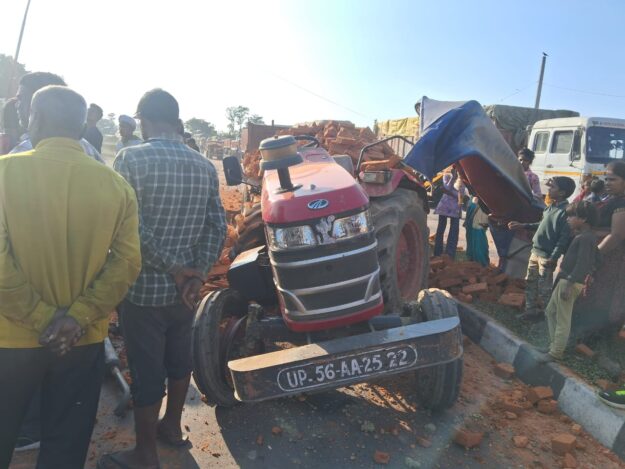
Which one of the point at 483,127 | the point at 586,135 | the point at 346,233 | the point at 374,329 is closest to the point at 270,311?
the point at 374,329

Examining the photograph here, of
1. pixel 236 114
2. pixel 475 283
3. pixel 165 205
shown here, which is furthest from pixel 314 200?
pixel 236 114

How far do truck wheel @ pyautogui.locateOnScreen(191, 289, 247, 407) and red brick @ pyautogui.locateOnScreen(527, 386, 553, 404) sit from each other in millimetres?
2308

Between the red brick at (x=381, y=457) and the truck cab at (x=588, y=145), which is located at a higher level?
the truck cab at (x=588, y=145)

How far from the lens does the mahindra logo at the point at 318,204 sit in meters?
2.82

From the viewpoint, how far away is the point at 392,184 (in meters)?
4.40

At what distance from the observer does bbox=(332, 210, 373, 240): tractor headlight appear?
9.32ft

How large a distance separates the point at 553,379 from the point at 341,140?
174 inches

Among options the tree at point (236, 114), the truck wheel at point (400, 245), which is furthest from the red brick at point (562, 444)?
the tree at point (236, 114)

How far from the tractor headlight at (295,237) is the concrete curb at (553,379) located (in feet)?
7.82

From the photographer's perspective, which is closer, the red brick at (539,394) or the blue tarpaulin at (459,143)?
the red brick at (539,394)

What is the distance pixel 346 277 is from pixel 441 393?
111 centimetres

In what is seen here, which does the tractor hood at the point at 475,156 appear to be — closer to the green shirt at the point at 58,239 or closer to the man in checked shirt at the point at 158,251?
the man in checked shirt at the point at 158,251

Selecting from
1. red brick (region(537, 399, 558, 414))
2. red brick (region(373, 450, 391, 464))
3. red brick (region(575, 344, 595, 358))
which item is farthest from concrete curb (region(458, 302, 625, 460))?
red brick (region(373, 450, 391, 464))

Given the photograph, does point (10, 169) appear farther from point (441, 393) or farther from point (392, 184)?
point (392, 184)
